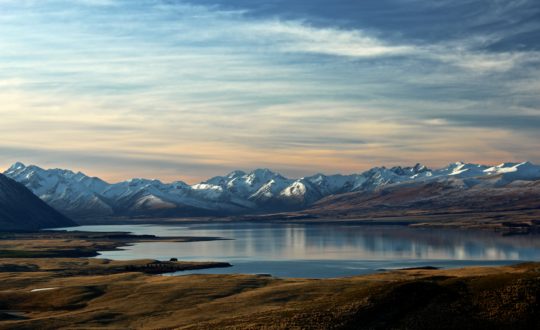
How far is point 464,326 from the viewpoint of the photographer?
64.1 m

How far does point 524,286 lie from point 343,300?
17.5 m

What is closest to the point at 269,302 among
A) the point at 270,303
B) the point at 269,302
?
the point at 269,302

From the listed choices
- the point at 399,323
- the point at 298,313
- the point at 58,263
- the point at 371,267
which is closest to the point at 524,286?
the point at 399,323

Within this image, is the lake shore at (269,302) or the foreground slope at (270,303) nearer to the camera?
the foreground slope at (270,303)

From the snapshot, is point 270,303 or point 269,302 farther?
point 269,302

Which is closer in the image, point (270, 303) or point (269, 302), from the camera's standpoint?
point (270, 303)

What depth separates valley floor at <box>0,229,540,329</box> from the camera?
66438 mm

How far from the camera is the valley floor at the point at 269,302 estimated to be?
2616 inches

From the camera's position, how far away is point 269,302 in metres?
89.2

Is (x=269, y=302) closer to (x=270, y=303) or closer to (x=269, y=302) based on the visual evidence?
(x=269, y=302)

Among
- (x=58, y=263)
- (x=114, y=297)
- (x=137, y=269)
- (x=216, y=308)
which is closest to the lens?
(x=216, y=308)

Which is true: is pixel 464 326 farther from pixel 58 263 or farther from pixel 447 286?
pixel 58 263

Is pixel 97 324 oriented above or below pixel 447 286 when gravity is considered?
below

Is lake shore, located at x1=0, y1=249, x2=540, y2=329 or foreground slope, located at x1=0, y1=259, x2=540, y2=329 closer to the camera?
foreground slope, located at x1=0, y1=259, x2=540, y2=329
